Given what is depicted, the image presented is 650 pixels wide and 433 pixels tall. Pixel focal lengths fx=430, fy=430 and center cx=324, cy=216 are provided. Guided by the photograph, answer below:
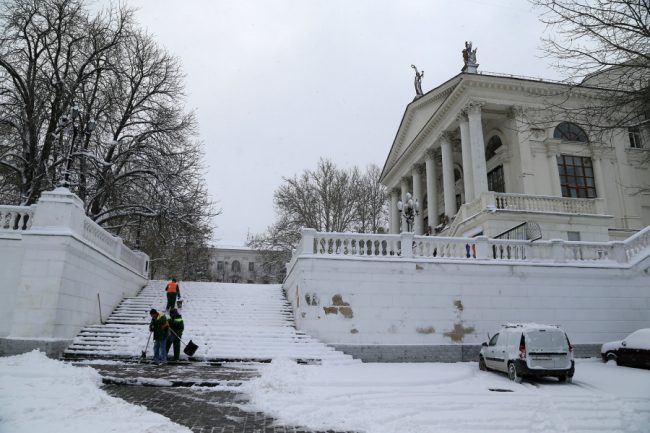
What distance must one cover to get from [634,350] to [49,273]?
62.9 ft

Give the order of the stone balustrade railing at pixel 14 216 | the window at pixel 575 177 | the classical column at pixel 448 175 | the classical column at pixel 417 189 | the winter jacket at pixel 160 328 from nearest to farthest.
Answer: the winter jacket at pixel 160 328
the stone balustrade railing at pixel 14 216
the window at pixel 575 177
the classical column at pixel 448 175
the classical column at pixel 417 189

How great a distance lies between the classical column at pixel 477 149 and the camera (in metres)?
27.2

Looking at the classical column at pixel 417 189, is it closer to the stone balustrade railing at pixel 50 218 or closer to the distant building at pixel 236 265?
the stone balustrade railing at pixel 50 218

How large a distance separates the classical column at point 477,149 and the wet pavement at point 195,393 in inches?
771

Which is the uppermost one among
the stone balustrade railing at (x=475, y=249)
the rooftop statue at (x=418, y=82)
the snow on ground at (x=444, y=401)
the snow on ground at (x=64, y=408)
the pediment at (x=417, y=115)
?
the rooftop statue at (x=418, y=82)

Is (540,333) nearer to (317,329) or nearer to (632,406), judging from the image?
(632,406)

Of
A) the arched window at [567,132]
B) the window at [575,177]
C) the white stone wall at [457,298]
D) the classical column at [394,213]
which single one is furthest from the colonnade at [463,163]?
the white stone wall at [457,298]

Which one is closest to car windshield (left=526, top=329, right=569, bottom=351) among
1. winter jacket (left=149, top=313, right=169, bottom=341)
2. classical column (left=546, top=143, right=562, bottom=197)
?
winter jacket (left=149, top=313, right=169, bottom=341)

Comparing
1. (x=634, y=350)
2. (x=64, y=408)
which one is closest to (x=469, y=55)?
(x=634, y=350)

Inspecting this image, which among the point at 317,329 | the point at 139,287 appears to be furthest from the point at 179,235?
the point at 317,329

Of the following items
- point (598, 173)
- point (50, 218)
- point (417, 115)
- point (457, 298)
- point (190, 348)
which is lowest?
point (190, 348)

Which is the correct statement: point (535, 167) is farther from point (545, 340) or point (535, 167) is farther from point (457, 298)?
point (545, 340)

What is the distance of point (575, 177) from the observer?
29.4 metres

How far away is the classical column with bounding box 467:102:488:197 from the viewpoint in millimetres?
27250
